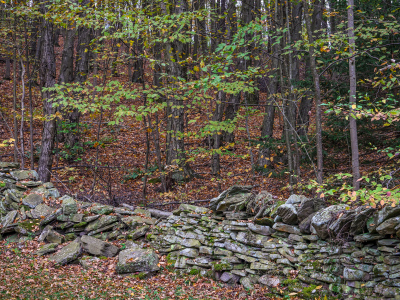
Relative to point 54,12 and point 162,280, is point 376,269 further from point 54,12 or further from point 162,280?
point 54,12

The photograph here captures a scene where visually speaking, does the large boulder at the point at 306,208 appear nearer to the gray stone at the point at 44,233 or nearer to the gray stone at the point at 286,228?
the gray stone at the point at 286,228

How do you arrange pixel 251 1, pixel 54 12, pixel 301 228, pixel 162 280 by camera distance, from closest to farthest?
pixel 301 228 < pixel 162 280 < pixel 54 12 < pixel 251 1

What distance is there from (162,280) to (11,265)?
2893 millimetres

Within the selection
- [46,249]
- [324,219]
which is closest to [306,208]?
[324,219]

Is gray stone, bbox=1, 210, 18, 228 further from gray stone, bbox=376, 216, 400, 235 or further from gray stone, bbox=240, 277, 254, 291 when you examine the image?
gray stone, bbox=376, 216, 400, 235

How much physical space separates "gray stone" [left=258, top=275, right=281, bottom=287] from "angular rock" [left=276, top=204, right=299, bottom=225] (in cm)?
105

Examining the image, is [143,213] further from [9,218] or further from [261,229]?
[261,229]

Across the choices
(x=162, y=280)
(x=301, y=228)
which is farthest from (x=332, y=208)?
(x=162, y=280)

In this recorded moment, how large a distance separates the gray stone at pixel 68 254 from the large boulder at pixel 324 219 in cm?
482

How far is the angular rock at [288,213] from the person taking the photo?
5.69 metres

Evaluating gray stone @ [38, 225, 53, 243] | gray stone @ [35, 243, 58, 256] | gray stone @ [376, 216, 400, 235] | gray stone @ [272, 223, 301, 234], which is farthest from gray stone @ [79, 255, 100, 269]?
gray stone @ [376, 216, 400, 235]

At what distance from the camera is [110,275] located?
5.96 meters

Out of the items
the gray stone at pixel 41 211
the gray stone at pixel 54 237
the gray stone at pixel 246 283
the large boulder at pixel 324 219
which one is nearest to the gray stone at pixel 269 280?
the gray stone at pixel 246 283

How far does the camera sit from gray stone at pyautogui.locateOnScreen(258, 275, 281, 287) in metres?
5.29
